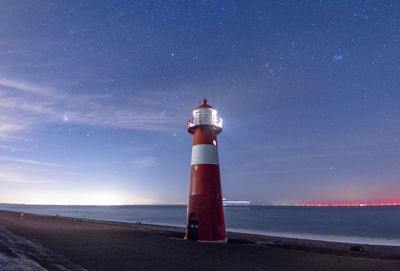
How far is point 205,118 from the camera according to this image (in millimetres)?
17625

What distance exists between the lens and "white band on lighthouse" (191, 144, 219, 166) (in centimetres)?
1717

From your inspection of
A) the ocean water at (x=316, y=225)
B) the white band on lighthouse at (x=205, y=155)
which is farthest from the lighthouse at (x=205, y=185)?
the ocean water at (x=316, y=225)

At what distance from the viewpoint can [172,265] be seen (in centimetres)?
1034

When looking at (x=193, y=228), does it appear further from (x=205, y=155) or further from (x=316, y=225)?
(x=316, y=225)

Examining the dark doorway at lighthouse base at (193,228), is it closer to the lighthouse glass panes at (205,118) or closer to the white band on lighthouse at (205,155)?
the white band on lighthouse at (205,155)

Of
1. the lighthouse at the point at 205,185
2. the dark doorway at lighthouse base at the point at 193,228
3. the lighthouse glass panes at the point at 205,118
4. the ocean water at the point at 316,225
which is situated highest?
the lighthouse glass panes at the point at 205,118

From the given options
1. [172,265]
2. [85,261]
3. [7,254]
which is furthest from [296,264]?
[7,254]

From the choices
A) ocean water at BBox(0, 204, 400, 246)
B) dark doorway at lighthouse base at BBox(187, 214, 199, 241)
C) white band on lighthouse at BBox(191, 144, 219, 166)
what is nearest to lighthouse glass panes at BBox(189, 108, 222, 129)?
white band on lighthouse at BBox(191, 144, 219, 166)

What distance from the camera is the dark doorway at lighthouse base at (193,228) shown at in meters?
17.0

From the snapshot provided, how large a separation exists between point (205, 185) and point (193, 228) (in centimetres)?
272

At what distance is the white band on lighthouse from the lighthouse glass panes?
142 centimetres

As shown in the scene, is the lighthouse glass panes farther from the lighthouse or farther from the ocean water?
the ocean water

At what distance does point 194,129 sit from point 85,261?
9.92 metres

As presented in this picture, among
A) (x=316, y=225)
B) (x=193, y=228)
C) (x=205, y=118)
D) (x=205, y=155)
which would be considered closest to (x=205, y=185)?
(x=205, y=155)
